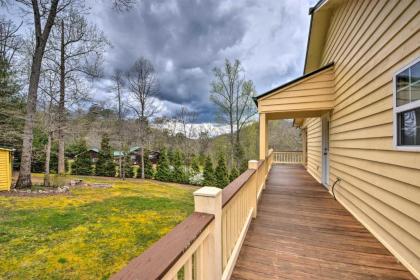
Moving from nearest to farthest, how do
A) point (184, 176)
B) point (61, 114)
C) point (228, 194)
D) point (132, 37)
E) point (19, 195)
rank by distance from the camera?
point (228, 194)
point (19, 195)
point (132, 37)
point (61, 114)
point (184, 176)

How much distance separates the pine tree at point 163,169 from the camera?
1927 centimetres

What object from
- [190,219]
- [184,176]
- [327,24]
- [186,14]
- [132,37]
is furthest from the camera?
[184,176]

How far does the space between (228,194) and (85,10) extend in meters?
12.6

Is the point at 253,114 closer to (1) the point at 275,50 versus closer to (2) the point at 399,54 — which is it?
(1) the point at 275,50

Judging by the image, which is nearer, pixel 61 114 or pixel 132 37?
pixel 132 37

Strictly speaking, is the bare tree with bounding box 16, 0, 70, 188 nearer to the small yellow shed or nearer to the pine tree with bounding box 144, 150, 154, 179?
the small yellow shed

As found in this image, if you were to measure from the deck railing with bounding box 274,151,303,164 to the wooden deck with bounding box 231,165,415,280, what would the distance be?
33.6ft

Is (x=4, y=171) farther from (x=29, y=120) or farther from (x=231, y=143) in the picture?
(x=231, y=143)

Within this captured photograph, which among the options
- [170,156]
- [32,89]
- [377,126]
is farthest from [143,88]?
[377,126]

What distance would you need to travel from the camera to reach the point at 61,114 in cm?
1136

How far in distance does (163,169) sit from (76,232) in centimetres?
1375

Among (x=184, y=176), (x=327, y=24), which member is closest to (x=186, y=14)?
(x=327, y=24)

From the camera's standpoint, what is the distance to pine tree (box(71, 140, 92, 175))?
20.0 metres

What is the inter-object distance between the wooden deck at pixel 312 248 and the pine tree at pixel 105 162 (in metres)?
18.9
